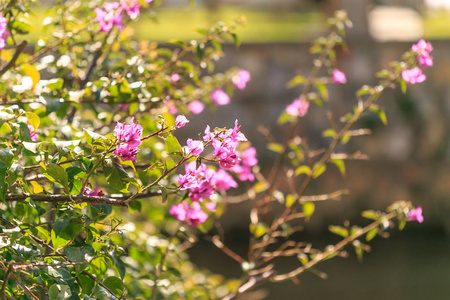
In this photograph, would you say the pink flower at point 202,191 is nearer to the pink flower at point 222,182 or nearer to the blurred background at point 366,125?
the pink flower at point 222,182

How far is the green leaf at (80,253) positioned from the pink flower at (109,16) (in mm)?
727

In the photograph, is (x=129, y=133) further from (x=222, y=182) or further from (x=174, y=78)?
(x=174, y=78)

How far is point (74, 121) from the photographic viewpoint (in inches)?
69.7

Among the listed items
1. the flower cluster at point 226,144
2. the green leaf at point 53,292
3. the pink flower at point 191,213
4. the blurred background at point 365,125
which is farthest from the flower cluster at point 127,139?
the blurred background at point 365,125

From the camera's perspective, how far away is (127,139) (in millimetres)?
1058

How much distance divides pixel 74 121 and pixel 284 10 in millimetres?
7034

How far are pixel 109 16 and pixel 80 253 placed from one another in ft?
2.47

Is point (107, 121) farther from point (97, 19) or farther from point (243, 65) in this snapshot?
point (243, 65)

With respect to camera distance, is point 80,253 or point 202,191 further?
point 202,191

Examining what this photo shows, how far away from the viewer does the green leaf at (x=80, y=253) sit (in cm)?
107

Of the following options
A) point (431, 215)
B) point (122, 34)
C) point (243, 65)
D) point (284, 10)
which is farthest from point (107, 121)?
point (284, 10)

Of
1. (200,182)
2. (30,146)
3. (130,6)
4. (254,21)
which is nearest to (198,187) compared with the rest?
(200,182)

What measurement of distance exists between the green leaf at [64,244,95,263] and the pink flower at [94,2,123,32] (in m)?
0.73

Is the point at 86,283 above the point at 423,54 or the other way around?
the other way around
